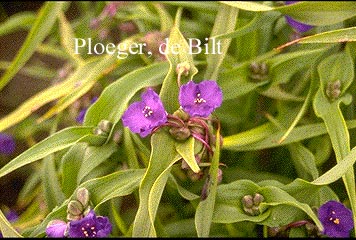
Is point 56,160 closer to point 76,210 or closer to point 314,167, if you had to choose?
point 76,210

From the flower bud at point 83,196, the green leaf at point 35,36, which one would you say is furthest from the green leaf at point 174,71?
the green leaf at point 35,36

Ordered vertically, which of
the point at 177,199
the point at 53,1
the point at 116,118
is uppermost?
the point at 53,1

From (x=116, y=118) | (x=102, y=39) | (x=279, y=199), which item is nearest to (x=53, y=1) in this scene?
(x=102, y=39)

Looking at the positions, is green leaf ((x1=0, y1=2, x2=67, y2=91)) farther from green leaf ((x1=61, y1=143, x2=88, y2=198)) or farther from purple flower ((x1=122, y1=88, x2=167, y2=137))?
purple flower ((x1=122, y1=88, x2=167, y2=137))

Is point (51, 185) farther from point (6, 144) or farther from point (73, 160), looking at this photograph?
point (6, 144)

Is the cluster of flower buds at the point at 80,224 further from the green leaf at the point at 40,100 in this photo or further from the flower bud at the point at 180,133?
the green leaf at the point at 40,100

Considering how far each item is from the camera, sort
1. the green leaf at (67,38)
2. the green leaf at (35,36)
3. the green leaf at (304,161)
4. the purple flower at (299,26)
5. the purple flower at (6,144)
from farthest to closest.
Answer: the purple flower at (6,144) < the green leaf at (67,38) < the green leaf at (35,36) < the purple flower at (299,26) < the green leaf at (304,161)
